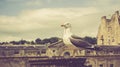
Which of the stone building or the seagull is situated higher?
the stone building

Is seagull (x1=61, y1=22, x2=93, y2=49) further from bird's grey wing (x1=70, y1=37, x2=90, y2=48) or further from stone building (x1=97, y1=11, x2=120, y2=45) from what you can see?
stone building (x1=97, y1=11, x2=120, y2=45)

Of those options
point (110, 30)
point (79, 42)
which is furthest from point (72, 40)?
point (110, 30)

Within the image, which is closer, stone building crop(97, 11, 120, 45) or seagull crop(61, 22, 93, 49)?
seagull crop(61, 22, 93, 49)

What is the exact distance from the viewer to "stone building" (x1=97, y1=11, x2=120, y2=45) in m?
77.0

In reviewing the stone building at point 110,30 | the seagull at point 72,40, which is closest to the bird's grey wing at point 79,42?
the seagull at point 72,40

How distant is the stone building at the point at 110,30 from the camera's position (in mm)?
77000

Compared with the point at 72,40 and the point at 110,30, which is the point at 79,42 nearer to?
the point at 72,40

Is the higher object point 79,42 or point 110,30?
point 110,30

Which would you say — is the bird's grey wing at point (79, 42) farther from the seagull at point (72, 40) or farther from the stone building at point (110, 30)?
the stone building at point (110, 30)

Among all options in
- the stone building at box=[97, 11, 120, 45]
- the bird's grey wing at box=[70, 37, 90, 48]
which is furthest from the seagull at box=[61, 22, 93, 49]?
the stone building at box=[97, 11, 120, 45]

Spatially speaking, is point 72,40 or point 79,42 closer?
point 79,42

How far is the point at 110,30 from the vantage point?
260 ft

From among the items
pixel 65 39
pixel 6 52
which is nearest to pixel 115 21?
pixel 6 52

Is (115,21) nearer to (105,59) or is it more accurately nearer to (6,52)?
(105,59)
